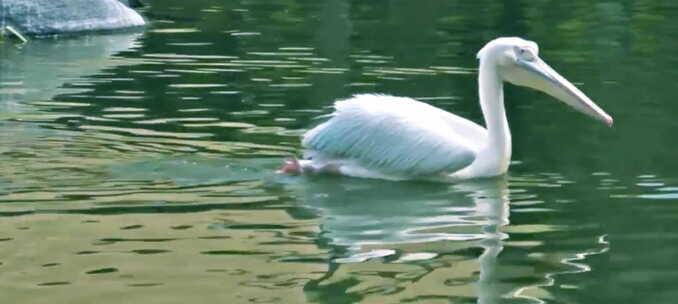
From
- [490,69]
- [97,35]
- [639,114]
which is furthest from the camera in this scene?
[97,35]

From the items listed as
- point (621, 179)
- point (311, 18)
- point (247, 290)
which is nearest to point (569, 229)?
point (621, 179)

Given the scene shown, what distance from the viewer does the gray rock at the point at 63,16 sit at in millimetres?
17109

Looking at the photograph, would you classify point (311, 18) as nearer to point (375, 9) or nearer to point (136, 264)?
point (375, 9)

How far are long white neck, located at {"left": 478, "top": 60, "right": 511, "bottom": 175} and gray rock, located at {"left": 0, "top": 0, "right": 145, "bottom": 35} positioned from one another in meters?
9.31

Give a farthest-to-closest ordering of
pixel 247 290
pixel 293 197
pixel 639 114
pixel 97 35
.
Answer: pixel 97 35 → pixel 639 114 → pixel 293 197 → pixel 247 290

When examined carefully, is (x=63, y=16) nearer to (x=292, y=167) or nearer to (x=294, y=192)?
(x=292, y=167)

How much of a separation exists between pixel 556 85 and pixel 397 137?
0.98 meters

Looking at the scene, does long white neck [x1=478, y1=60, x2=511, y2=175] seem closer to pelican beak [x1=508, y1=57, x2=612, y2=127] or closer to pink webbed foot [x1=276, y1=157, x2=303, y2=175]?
pelican beak [x1=508, y1=57, x2=612, y2=127]

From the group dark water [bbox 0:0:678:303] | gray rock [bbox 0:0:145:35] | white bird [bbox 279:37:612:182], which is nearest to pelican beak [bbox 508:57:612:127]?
white bird [bbox 279:37:612:182]

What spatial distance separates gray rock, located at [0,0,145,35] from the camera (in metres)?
17.1

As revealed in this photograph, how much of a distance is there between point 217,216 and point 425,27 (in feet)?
35.9

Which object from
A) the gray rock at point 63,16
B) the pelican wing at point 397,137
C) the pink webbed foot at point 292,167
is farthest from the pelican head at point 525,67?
the gray rock at point 63,16

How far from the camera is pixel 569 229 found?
24.0ft

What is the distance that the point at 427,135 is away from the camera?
27.5 ft
